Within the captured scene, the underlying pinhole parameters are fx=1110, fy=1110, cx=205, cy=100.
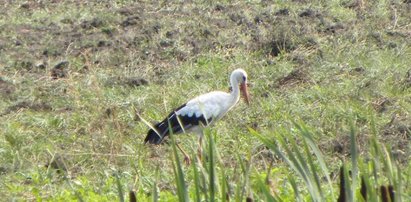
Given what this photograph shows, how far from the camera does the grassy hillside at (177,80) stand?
873cm

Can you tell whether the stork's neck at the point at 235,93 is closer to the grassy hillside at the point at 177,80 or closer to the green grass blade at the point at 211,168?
the grassy hillside at the point at 177,80

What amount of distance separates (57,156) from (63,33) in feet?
17.8

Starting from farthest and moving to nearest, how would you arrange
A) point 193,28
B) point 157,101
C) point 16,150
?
point 193,28 < point 157,101 < point 16,150

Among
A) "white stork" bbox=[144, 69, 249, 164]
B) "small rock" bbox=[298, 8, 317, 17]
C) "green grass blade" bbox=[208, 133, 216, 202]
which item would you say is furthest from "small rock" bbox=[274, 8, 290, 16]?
"green grass blade" bbox=[208, 133, 216, 202]

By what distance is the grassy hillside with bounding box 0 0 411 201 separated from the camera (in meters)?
8.73

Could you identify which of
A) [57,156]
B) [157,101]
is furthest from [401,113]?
[57,156]

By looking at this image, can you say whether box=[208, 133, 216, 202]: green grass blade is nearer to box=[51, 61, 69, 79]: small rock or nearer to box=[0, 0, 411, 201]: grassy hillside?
box=[0, 0, 411, 201]: grassy hillside

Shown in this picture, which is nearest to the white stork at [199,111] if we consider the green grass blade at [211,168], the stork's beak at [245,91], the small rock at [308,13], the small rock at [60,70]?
the stork's beak at [245,91]

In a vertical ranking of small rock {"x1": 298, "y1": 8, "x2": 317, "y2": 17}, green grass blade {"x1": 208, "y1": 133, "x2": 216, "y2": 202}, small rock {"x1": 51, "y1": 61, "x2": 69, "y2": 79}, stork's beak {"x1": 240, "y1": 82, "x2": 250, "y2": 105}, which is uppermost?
green grass blade {"x1": 208, "y1": 133, "x2": 216, "y2": 202}

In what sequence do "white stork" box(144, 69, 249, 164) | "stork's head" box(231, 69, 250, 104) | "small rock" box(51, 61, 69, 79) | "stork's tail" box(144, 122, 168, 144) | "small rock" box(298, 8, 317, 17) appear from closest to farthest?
"stork's tail" box(144, 122, 168, 144), "white stork" box(144, 69, 249, 164), "stork's head" box(231, 69, 250, 104), "small rock" box(51, 61, 69, 79), "small rock" box(298, 8, 317, 17)

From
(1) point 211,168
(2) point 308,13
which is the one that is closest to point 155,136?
(2) point 308,13

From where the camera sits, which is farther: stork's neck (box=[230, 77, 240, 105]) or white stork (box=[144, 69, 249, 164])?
stork's neck (box=[230, 77, 240, 105])

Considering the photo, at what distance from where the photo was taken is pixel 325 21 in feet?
45.1

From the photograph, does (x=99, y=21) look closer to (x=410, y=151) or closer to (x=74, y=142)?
(x=74, y=142)
